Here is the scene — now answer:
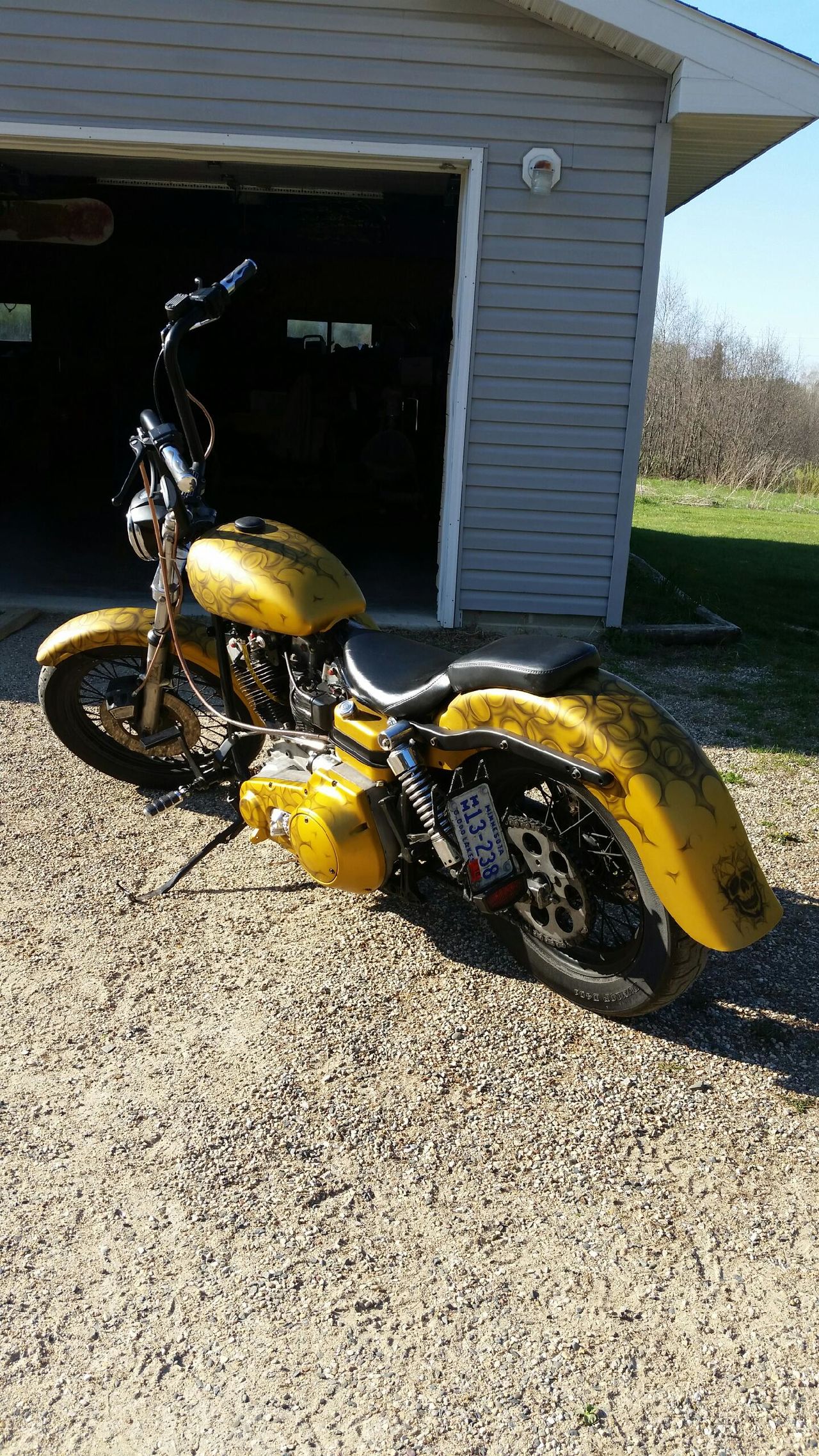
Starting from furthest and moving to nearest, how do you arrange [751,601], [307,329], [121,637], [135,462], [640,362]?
1. [307,329]
2. [751,601]
3. [640,362]
4. [121,637]
5. [135,462]

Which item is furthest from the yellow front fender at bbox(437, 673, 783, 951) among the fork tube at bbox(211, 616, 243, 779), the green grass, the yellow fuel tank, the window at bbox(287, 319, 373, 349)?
the window at bbox(287, 319, 373, 349)

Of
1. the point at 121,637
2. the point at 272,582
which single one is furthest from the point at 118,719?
the point at 272,582

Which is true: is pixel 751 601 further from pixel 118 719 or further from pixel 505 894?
pixel 505 894

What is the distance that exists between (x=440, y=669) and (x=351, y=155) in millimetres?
4555

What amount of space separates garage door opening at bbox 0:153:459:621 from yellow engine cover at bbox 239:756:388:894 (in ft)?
26.3

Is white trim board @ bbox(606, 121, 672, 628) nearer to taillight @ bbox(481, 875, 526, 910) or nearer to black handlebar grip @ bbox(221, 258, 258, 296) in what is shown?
black handlebar grip @ bbox(221, 258, 258, 296)

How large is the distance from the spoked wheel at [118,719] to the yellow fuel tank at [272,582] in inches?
23.8

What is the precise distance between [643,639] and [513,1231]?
5.13m

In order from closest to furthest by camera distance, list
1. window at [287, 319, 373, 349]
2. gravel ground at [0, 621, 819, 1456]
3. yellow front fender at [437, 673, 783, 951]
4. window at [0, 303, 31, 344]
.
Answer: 1. gravel ground at [0, 621, 819, 1456]
2. yellow front fender at [437, 673, 783, 951]
3. window at [0, 303, 31, 344]
4. window at [287, 319, 373, 349]

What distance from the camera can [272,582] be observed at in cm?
314

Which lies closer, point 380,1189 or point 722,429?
point 380,1189

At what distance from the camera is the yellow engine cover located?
2.94 metres

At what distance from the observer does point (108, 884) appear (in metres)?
3.54

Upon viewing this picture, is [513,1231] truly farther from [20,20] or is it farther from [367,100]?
[20,20]
